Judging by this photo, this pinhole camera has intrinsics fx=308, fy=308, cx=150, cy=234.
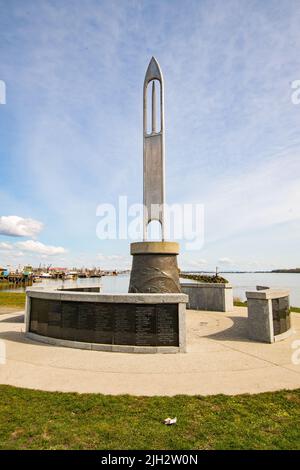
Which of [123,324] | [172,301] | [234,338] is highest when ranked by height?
[172,301]

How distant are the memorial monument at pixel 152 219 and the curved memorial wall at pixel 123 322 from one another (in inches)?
148

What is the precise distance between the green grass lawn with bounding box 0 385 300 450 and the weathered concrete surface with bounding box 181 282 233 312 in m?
11.9

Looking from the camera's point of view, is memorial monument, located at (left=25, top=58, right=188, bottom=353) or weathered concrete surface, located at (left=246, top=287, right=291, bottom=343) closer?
memorial monument, located at (left=25, top=58, right=188, bottom=353)

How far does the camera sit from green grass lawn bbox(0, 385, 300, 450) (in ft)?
14.2

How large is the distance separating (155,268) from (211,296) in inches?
265

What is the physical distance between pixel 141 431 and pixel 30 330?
802cm

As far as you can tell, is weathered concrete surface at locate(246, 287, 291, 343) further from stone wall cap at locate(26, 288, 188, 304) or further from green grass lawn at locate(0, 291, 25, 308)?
green grass lawn at locate(0, 291, 25, 308)

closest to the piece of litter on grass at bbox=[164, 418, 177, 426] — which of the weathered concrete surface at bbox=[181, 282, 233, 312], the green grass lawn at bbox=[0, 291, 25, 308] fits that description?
the weathered concrete surface at bbox=[181, 282, 233, 312]

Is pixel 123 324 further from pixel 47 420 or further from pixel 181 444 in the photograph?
pixel 181 444

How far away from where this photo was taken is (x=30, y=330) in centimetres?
1138

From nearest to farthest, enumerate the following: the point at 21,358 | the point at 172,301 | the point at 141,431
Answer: the point at 141,431 < the point at 21,358 < the point at 172,301

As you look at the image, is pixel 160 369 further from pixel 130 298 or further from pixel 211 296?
pixel 211 296

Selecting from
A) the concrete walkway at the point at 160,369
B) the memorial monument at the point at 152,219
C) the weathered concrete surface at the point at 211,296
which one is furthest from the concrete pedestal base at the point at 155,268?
the weathered concrete surface at the point at 211,296
